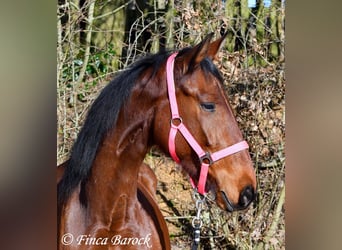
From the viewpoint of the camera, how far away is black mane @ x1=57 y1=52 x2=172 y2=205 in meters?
1.87

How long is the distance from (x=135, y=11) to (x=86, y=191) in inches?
41.4

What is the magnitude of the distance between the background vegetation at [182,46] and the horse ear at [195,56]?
1.19 ft

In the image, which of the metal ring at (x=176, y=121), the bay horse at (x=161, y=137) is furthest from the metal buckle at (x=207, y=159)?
the metal ring at (x=176, y=121)

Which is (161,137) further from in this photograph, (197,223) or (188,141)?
(197,223)

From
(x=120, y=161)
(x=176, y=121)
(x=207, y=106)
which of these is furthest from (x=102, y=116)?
(x=207, y=106)

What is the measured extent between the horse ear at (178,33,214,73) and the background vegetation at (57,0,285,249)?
0.36 m

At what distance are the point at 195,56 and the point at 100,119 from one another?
57cm

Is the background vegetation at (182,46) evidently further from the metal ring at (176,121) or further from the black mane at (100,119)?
the metal ring at (176,121)
